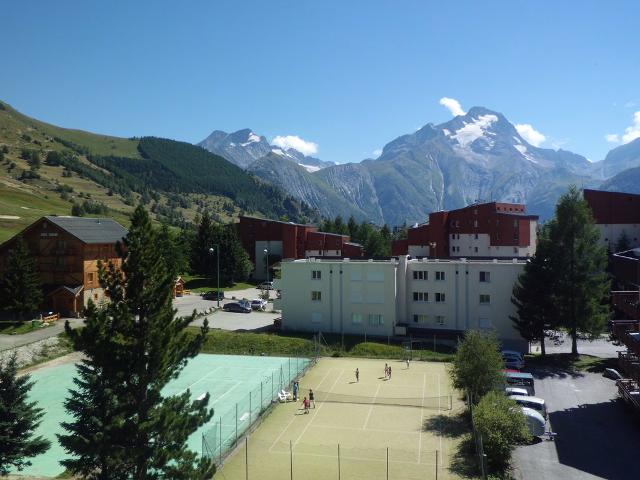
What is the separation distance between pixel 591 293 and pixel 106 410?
122 ft

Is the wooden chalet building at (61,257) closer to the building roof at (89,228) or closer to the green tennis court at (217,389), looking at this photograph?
the building roof at (89,228)

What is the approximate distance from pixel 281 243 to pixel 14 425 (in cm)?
7235

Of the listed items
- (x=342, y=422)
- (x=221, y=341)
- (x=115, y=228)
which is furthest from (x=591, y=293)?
(x=115, y=228)

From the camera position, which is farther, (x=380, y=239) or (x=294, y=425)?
(x=380, y=239)

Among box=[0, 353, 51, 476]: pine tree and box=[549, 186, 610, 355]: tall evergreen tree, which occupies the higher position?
box=[549, 186, 610, 355]: tall evergreen tree

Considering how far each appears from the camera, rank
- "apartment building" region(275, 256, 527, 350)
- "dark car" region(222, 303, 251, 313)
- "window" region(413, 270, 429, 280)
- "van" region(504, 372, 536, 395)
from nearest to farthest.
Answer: "van" region(504, 372, 536, 395) < "apartment building" region(275, 256, 527, 350) < "window" region(413, 270, 429, 280) < "dark car" region(222, 303, 251, 313)

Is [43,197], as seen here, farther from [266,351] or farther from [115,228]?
[266,351]

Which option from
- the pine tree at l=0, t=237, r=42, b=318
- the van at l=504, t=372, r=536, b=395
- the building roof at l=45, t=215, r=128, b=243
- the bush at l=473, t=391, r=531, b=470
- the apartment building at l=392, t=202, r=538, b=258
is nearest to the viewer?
the bush at l=473, t=391, r=531, b=470

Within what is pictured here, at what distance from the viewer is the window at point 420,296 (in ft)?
166

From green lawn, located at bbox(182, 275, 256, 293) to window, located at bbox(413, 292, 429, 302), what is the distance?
3449cm

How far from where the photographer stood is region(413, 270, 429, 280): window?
1990 inches

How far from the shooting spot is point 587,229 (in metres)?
43.5

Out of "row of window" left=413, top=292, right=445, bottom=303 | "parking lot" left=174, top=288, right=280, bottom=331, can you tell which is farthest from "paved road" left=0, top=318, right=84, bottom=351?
"row of window" left=413, top=292, right=445, bottom=303

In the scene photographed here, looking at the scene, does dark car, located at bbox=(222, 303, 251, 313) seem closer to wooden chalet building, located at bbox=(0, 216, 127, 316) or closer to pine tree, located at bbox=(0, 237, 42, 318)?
wooden chalet building, located at bbox=(0, 216, 127, 316)
